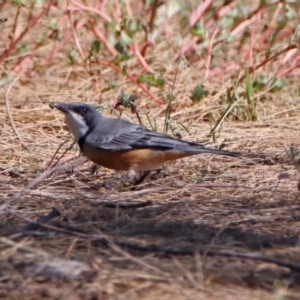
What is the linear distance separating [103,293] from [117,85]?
5418 millimetres

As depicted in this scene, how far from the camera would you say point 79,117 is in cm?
685

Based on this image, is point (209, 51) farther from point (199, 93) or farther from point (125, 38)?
point (125, 38)

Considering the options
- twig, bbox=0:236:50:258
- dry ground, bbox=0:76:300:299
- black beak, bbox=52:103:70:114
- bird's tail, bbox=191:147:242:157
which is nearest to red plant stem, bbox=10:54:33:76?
dry ground, bbox=0:76:300:299

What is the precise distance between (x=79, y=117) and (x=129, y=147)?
57 centimetres

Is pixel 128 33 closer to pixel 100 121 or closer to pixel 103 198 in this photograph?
pixel 100 121

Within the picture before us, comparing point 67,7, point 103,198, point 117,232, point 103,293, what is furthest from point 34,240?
point 67,7

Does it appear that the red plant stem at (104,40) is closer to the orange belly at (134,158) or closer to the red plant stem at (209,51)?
the red plant stem at (209,51)

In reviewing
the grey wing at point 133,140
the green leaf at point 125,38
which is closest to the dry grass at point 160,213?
the grey wing at point 133,140

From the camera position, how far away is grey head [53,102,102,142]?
22.3 ft

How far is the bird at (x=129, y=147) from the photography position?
6480 mm

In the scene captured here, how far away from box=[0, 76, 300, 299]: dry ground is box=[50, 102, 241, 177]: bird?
Answer: 15 centimetres

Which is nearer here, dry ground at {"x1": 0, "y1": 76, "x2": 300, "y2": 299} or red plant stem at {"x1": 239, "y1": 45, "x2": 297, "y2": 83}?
dry ground at {"x1": 0, "y1": 76, "x2": 300, "y2": 299}

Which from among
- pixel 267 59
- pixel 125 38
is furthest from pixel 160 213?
pixel 125 38

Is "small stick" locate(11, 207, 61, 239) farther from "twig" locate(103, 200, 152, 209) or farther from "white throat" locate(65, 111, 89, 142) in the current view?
"white throat" locate(65, 111, 89, 142)
